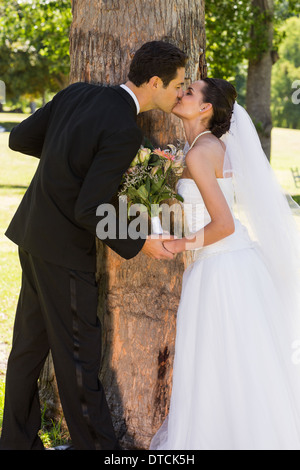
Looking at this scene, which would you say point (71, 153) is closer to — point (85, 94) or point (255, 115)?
point (85, 94)

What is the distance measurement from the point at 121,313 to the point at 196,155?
1.18m

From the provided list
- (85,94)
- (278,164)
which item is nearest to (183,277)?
(85,94)

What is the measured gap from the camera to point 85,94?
3330mm

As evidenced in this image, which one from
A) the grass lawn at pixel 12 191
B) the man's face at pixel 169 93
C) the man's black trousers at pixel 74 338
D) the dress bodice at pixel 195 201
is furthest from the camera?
the grass lawn at pixel 12 191

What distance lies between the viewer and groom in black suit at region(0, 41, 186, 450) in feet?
10.3

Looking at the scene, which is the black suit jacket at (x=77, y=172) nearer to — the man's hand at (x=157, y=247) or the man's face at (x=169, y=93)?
the man's hand at (x=157, y=247)

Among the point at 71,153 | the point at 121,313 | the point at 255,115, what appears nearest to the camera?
the point at 71,153

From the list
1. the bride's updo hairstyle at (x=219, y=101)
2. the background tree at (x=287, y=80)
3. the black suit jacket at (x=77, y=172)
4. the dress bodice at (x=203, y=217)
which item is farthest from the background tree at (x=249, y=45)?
the background tree at (x=287, y=80)

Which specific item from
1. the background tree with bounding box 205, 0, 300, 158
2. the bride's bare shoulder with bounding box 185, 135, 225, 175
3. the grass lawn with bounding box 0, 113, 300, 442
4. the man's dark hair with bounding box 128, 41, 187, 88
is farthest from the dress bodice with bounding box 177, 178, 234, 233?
the background tree with bounding box 205, 0, 300, 158

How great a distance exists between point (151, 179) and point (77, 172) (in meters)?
0.43

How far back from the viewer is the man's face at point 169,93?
3419mm

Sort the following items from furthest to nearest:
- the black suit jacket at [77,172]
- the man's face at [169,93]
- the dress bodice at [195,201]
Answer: the dress bodice at [195,201], the man's face at [169,93], the black suit jacket at [77,172]

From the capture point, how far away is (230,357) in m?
3.40

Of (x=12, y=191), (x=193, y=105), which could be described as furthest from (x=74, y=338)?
(x=12, y=191)
